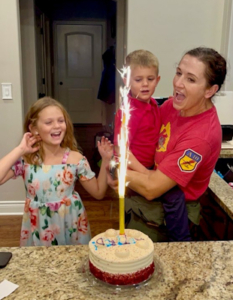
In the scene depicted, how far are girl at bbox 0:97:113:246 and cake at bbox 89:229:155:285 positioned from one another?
2.17ft

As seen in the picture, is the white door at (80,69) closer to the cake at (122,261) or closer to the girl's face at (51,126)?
the girl's face at (51,126)

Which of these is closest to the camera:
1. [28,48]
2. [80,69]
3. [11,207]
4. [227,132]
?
[227,132]

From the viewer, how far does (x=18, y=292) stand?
918 mm

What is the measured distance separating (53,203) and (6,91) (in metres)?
1.87

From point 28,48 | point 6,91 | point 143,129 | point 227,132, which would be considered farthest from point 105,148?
point 28,48

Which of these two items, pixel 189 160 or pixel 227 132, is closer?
pixel 189 160

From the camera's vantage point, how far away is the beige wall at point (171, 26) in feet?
10.5

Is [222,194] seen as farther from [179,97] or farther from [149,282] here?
[149,282]

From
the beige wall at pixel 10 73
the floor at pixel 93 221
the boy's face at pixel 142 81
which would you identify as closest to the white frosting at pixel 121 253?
the boy's face at pixel 142 81

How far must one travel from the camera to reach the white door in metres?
7.91

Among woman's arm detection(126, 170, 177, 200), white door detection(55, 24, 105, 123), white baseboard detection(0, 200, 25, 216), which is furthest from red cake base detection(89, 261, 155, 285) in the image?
white door detection(55, 24, 105, 123)

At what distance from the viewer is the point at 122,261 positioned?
90 centimetres

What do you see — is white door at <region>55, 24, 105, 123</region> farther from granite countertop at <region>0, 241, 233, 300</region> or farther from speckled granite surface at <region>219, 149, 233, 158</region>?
granite countertop at <region>0, 241, 233, 300</region>

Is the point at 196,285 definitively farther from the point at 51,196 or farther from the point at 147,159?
the point at 51,196
